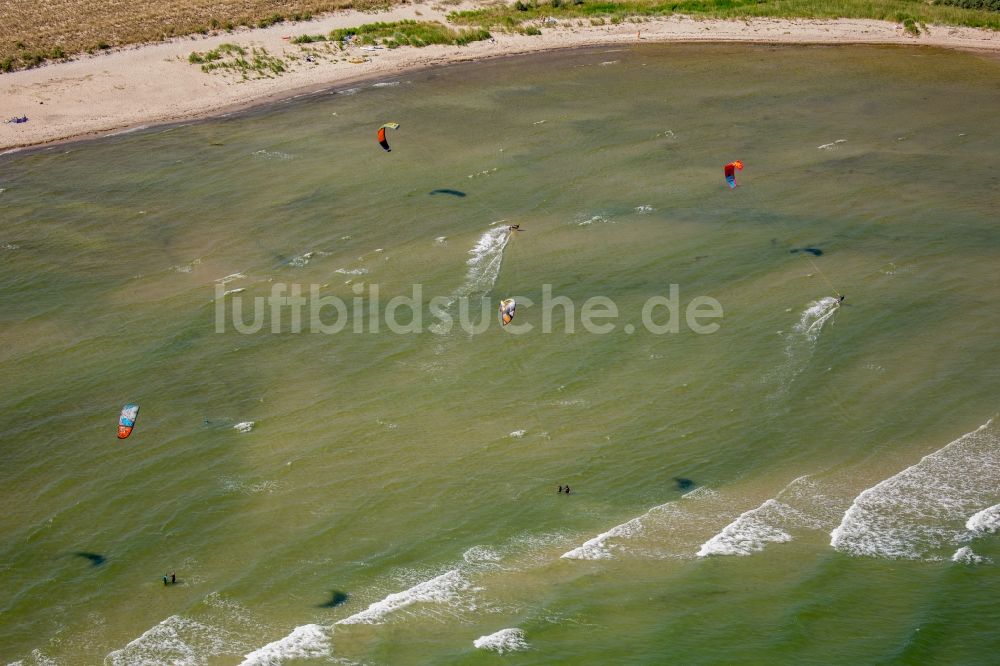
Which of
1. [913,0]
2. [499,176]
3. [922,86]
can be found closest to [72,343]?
[499,176]

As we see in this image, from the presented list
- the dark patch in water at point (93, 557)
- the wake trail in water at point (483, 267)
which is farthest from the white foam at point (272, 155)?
the dark patch in water at point (93, 557)

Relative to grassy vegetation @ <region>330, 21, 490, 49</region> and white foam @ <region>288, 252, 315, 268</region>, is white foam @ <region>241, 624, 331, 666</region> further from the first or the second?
grassy vegetation @ <region>330, 21, 490, 49</region>

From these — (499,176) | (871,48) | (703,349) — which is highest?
(871,48)

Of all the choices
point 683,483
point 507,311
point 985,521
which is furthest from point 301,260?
point 985,521

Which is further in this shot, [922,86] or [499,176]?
[922,86]

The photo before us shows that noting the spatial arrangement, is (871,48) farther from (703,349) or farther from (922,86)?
(703,349)

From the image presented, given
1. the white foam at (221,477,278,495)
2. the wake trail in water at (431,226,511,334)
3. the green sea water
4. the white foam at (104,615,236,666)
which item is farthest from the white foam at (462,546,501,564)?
the wake trail in water at (431,226,511,334)
